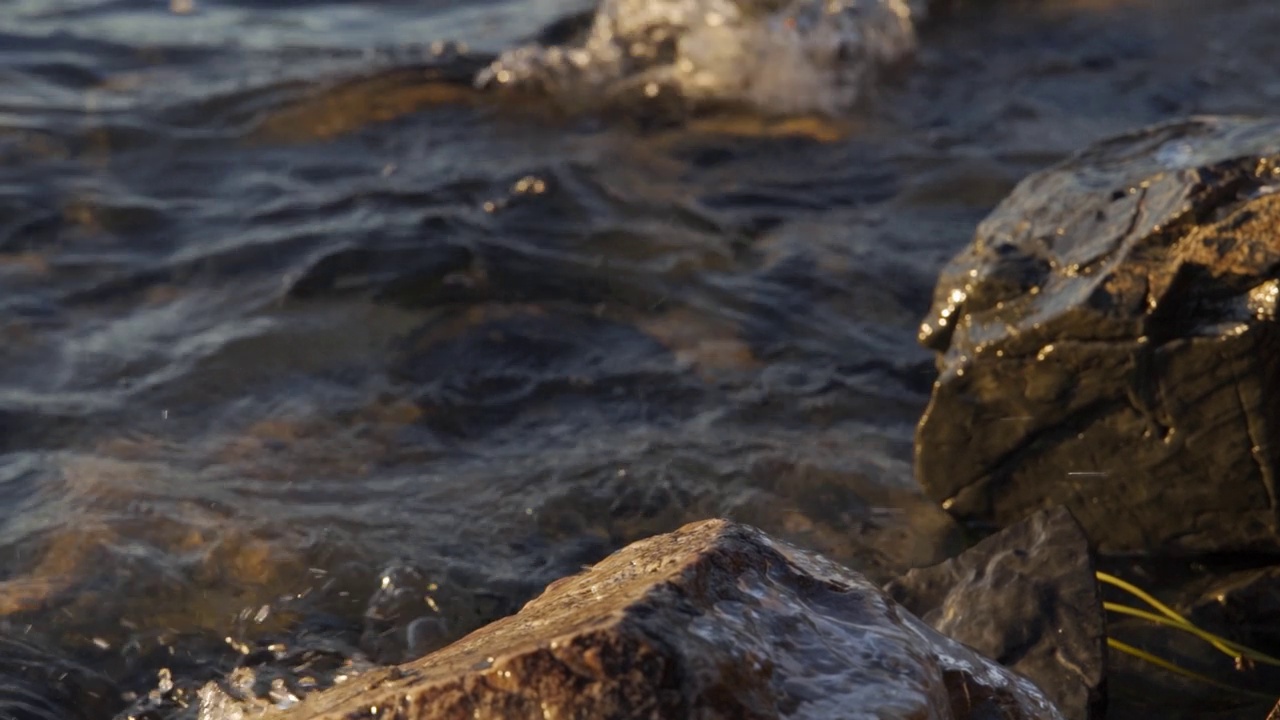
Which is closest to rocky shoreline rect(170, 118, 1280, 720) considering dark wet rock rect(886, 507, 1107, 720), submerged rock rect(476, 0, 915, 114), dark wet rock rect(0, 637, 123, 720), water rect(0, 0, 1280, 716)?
dark wet rock rect(886, 507, 1107, 720)

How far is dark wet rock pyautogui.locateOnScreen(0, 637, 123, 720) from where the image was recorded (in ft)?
10.9

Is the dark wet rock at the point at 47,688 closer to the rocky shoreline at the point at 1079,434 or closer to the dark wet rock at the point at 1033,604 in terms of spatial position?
the rocky shoreline at the point at 1079,434

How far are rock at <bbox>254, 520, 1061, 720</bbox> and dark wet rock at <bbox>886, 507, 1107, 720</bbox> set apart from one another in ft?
1.78

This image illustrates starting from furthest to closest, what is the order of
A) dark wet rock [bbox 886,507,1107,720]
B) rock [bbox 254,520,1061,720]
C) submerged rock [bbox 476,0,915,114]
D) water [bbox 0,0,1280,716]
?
1. submerged rock [bbox 476,0,915,114]
2. water [bbox 0,0,1280,716]
3. dark wet rock [bbox 886,507,1107,720]
4. rock [bbox 254,520,1061,720]

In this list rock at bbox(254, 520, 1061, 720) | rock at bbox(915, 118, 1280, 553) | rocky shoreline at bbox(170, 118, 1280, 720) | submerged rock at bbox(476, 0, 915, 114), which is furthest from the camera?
submerged rock at bbox(476, 0, 915, 114)

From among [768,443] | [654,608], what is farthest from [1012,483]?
[654,608]

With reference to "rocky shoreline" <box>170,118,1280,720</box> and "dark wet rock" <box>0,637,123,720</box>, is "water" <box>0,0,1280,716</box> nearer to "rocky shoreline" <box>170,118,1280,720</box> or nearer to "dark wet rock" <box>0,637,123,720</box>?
"dark wet rock" <box>0,637,123,720</box>

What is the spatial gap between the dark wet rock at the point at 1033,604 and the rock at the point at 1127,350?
1.37 ft

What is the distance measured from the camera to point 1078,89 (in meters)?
7.22

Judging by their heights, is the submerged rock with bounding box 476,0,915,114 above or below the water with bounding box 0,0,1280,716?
above

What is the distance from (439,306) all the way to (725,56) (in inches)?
110

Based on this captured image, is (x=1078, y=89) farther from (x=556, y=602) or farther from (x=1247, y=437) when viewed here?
(x=556, y=602)

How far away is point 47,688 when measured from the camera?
3.41 m

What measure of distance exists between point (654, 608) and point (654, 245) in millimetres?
3838
